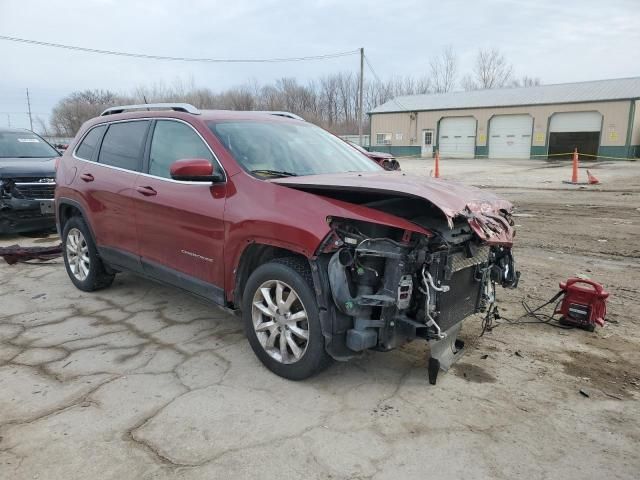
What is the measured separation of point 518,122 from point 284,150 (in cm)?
3737

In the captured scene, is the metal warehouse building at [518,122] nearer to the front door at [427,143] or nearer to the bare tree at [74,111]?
the front door at [427,143]

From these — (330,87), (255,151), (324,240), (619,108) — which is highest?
(330,87)

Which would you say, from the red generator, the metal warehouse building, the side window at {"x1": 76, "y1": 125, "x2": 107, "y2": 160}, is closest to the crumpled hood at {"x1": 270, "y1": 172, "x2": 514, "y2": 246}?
the red generator

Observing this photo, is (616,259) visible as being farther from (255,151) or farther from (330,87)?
(330,87)

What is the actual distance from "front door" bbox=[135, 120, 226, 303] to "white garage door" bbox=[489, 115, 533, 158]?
37157mm

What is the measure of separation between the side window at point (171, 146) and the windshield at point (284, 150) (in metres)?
0.19

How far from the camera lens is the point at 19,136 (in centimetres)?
967

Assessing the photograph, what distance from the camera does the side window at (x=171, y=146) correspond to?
3.95 m

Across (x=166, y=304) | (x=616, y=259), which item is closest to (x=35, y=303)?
(x=166, y=304)

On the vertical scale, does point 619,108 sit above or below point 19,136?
above

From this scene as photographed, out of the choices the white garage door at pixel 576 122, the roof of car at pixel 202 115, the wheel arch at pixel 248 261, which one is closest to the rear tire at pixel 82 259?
the roof of car at pixel 202 115

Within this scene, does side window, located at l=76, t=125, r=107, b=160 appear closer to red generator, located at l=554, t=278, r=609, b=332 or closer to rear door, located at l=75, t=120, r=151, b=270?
rear door, located at l=75, t=120, r=151, b=270

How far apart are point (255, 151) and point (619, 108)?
36617mm

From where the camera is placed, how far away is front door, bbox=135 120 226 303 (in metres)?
3.71
